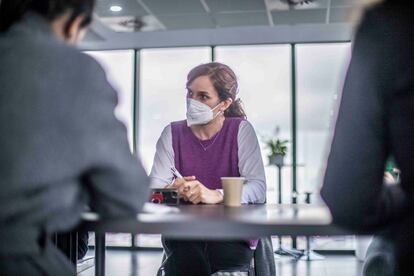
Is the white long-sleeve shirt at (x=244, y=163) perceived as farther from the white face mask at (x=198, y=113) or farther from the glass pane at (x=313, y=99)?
the glass pane at (x=313, y=99)

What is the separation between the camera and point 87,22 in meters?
1.07

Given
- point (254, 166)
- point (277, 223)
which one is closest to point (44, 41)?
point (277, 223)

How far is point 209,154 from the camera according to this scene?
2.17m

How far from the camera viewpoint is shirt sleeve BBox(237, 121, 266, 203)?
1.92 metres

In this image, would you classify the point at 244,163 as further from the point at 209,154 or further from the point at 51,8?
the point at 51,8

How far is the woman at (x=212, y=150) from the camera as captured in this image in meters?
1.92

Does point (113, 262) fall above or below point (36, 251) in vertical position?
below

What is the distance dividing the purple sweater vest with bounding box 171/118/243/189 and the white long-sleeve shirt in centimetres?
3

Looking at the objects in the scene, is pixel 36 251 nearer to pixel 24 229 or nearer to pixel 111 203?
pixel 24 229

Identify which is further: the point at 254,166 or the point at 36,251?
the point at 254,166

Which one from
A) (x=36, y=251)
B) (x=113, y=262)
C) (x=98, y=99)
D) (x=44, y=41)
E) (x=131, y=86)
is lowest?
(x=113, y=262)

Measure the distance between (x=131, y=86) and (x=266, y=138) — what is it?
2.13 m

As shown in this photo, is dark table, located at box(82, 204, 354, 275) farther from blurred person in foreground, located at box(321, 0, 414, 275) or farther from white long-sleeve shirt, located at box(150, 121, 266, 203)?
white long-sleeve shirt, located at box(150, 121, 266, 203)

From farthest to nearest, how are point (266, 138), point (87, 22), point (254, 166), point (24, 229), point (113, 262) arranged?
point (266, 138), point (113, 262), point (254, 166), point (87, 22), point (24, 229)
